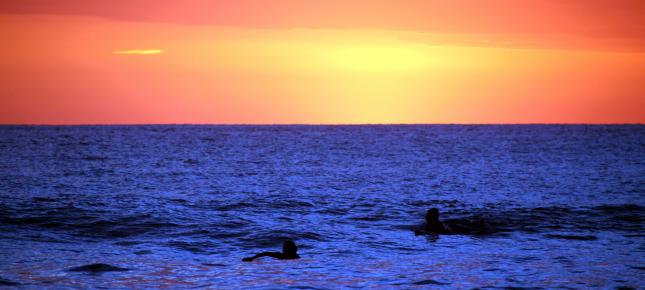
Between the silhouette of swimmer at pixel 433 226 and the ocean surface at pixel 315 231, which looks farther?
the silhouette of swimmer at pixel 433 226

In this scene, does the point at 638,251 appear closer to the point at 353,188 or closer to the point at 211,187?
the point at 353,188

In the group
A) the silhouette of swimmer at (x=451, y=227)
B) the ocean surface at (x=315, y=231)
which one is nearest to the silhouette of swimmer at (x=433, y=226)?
the silhouette of swimmer at (x=451, y=227)

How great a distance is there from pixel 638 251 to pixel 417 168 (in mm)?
38144

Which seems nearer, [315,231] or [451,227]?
[315,231]

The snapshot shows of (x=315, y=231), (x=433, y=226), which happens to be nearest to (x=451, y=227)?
(x=433, y=226)

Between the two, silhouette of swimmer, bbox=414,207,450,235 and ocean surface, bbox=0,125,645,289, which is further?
silhouette of swimmer, bbox=414,207,450,235

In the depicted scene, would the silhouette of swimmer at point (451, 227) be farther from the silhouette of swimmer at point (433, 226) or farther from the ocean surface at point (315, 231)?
the ocean surface at point (315, 231)

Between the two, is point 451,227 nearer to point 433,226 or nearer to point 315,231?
point 433,226

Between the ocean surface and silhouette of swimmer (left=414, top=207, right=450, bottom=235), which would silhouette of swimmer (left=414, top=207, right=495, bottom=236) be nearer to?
silhouette of swimmer (left=414, top=207, right=450, bottom=235)

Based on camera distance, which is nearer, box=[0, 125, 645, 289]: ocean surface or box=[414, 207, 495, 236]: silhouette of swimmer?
box=[0, 125, 645, 289]: ocean surface

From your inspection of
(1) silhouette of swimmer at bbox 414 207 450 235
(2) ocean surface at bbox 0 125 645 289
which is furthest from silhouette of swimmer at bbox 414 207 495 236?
(2) ocean surface at bbox 0 125 645 289

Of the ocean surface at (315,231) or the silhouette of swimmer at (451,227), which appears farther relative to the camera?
the silhouette of swimmer at (451,227)

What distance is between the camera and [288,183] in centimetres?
4156

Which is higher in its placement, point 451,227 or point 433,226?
point 433,226
